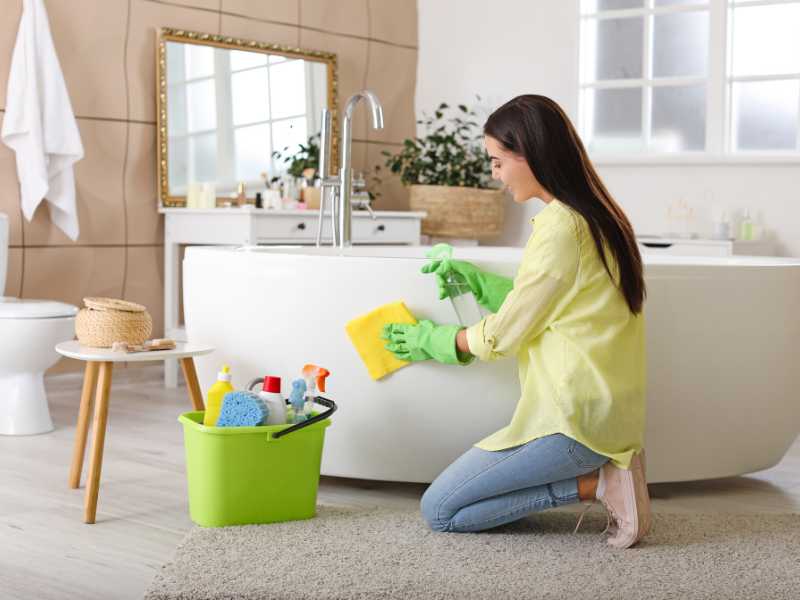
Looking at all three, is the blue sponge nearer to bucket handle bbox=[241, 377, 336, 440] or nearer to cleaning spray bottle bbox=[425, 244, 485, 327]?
bucket handle bbox=[241, 377, 336, 440]

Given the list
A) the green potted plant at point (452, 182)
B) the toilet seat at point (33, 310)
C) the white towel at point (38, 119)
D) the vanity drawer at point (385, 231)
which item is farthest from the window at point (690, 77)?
the toilet seat at point (33, 310)

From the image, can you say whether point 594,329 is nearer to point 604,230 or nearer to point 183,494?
point 604,230

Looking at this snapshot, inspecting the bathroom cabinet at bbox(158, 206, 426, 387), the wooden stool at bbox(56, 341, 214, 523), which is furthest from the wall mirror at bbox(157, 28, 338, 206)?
the wooden stool at bbox(56, 341, 214, 523)

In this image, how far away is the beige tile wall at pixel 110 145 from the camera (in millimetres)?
4258

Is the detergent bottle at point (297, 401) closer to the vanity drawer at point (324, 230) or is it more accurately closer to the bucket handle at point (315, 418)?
the bucket handle at point (315, 418)

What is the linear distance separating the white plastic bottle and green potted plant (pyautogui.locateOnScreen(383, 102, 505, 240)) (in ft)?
9.26

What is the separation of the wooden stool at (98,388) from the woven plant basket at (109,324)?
3cm

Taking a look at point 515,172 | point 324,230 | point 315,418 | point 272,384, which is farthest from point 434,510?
point 324,230

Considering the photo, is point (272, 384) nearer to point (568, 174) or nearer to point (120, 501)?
point (120, 501)

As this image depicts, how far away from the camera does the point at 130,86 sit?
4535mm

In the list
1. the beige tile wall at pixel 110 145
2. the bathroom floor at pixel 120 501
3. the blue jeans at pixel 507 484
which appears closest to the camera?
the bathroom floor at pixel 120 501

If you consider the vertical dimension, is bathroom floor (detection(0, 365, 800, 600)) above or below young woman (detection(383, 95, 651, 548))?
below

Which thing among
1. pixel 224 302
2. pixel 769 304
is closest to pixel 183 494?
pixel 224 302

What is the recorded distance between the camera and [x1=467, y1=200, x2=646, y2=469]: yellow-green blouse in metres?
2.24
